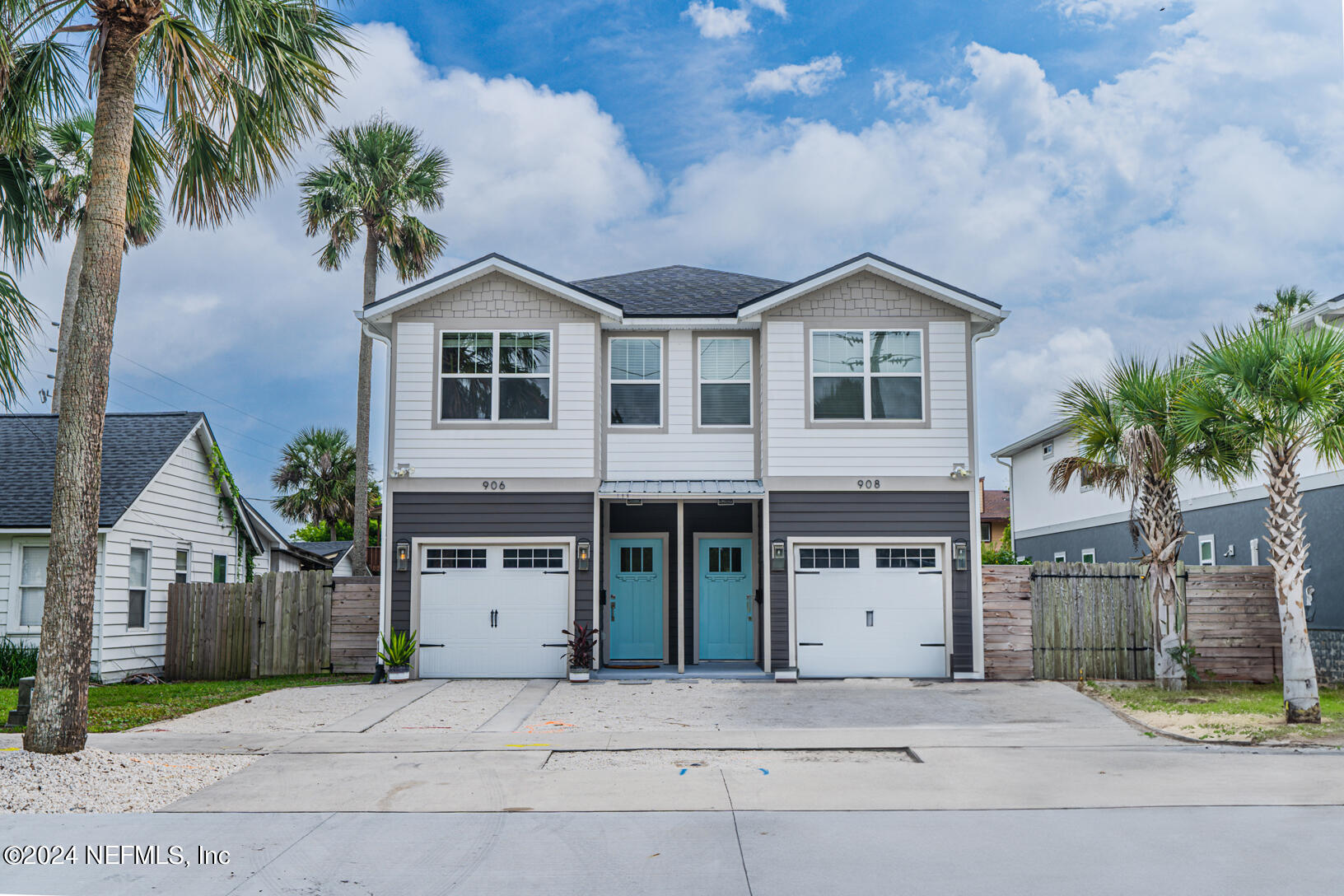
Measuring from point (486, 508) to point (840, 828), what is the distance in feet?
31.6

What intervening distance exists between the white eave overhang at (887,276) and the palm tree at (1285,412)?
161 inches

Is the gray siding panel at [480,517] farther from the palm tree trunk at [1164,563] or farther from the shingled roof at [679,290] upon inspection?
the palm tree trunk at [1164,563]

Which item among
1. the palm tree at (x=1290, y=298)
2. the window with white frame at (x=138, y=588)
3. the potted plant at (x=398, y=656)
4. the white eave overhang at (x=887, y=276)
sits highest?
the palm tree at (x=1290, y=298)

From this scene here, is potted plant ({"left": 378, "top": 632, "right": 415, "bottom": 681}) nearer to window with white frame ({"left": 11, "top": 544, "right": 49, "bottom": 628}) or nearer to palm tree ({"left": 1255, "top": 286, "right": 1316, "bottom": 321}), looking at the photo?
window with white frame ({"left": 11, "top": 544, "right": 49, "bottom": 628})

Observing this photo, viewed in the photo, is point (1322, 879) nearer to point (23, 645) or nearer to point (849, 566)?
point (849, 566)

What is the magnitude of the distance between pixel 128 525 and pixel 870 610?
11.8m

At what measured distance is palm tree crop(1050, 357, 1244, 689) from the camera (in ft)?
42.9

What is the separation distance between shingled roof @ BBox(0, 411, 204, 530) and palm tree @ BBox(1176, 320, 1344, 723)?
15.4m

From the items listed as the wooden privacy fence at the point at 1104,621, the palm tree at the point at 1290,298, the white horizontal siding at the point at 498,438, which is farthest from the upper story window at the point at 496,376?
the palm tree at the point at 1290,298

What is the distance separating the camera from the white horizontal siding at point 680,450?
611 inches

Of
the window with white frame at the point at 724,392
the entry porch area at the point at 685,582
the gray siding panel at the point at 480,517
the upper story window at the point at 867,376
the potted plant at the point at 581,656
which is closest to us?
the potted plant at the point at 581,656

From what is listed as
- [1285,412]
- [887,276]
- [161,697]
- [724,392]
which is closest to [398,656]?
[161,697]

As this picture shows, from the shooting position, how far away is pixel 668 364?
15.7 metres

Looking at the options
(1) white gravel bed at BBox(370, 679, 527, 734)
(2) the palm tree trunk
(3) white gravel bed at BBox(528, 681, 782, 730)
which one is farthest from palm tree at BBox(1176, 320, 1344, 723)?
(1) white gravel bed at BBox(370, 679, 527, 734)
